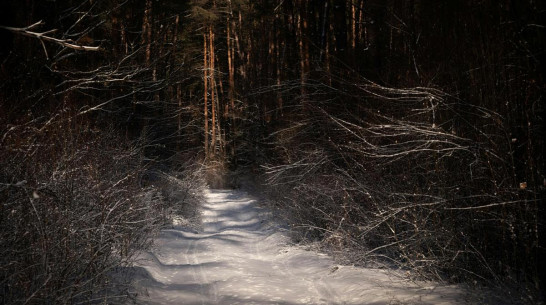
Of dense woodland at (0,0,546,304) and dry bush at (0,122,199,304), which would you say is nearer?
dry bush at (0,122,199,304)

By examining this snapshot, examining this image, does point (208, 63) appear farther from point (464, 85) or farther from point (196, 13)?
point (464, 85)

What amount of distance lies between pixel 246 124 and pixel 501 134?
2045cm

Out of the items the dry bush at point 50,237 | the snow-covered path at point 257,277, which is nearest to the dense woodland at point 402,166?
the dry bush at point 50,237

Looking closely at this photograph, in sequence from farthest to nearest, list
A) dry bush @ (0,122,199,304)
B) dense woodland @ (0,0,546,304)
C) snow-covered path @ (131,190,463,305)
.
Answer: snow-covered path @ (131,190,463,305) < dense woodland @ (0,0,546,304) < dry bush @ (0,122,199,304)

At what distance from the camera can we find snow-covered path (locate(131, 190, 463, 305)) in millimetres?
5001

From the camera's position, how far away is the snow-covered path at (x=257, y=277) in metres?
5.00

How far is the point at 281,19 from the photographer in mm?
20984

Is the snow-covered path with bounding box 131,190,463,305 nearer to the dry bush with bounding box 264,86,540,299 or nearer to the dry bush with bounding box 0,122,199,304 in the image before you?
the dry bush with bounding box 264,86,540,299

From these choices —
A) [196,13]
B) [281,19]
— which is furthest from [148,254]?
[281,19]

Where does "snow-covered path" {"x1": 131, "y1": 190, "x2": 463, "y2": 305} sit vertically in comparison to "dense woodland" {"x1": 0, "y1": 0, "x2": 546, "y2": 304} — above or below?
below

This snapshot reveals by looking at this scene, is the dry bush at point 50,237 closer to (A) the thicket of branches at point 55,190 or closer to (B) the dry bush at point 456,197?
(A) the thicket of branches at point 55,190

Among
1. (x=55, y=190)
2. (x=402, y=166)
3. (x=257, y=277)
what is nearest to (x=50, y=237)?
(x=55, y=190)

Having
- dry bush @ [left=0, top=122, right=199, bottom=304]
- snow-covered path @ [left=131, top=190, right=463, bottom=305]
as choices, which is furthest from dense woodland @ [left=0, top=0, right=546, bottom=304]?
snow-covered path @ [left=131, top=190, right=463, bottom=305]

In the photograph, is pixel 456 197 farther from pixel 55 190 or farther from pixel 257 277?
pixel 55 190
